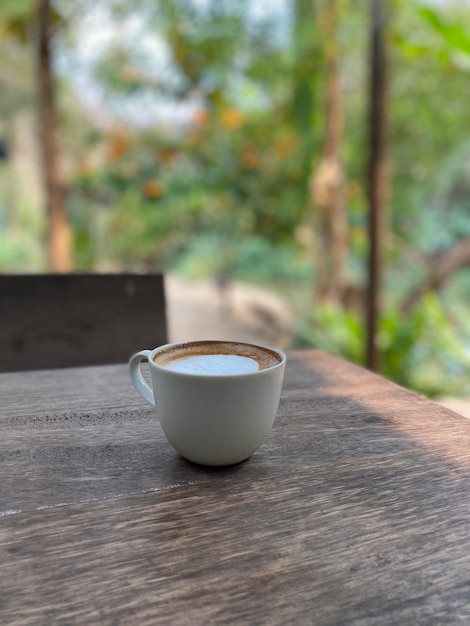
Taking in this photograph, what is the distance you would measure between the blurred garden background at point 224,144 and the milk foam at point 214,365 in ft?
8.01

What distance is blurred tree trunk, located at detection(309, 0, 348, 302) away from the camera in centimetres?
367

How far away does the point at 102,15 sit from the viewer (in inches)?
129

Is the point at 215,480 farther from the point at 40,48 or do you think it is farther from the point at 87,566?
the point at 40,48

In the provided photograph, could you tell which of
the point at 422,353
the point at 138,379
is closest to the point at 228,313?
the point at 422,353

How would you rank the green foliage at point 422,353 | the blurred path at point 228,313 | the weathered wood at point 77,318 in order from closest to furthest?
the weathered wood at point 77,318 < the green foliage at point 422,353 < the blurred path at point 228,313

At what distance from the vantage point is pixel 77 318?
3.95 feet

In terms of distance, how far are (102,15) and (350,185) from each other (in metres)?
2.51

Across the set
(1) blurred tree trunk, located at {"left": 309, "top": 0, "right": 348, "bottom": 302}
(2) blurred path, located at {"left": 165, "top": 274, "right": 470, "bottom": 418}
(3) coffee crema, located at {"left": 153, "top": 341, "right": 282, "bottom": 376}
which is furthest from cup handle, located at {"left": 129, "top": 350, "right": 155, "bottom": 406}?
(1) blurred tree trunk, located at {"left": 309, "top": 0, "right": 348, "bottom": 302}

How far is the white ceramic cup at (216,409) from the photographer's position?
48 centimetres

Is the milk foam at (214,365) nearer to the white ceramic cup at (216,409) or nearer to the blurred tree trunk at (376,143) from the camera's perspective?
the white ceramic cup at (216,409)

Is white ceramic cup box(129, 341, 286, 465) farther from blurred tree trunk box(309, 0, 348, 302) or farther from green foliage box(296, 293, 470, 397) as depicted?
blurred tree trunk box(309, 0, 348, 302)

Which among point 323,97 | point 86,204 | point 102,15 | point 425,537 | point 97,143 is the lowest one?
point 425,537

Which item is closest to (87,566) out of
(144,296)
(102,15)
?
(144,296)

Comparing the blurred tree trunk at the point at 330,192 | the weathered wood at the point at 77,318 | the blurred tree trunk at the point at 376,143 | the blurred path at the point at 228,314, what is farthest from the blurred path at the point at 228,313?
the weathered wood at the point at 77,318
